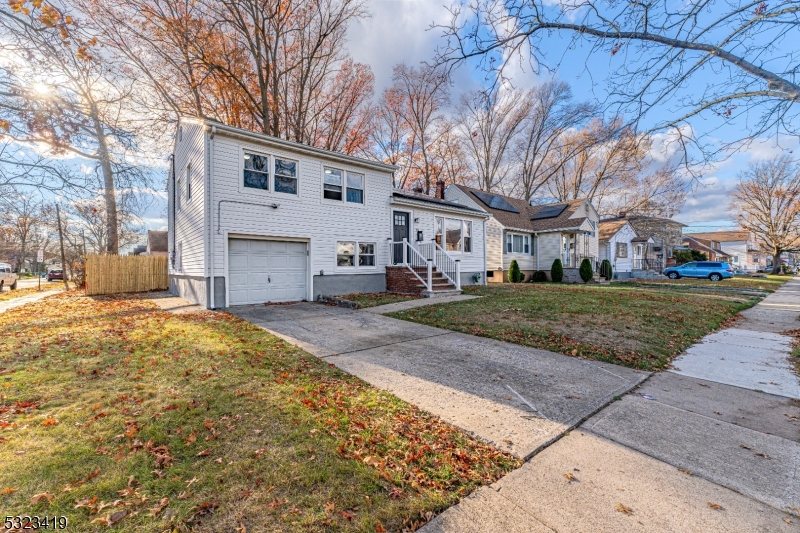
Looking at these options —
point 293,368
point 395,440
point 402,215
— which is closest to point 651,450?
point 395,440

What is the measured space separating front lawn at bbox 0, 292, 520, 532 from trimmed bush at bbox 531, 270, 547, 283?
20.7m

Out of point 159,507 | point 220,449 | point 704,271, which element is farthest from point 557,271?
point 159,507

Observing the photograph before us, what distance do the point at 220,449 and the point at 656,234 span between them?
42179 millimetres

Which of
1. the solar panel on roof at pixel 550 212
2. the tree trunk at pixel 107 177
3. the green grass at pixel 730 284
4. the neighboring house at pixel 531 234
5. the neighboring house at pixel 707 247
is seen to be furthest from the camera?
the neighboring house at pixel 707 247

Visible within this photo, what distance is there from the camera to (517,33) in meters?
4.90

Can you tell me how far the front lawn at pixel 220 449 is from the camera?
1946 mm

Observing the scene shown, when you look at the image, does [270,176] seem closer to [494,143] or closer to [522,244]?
[522,244]

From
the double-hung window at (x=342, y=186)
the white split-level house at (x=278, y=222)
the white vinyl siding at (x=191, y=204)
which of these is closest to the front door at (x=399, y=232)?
the white split-level house at (x=278, y=222)

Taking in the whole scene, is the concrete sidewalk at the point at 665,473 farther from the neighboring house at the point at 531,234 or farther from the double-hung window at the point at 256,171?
the neighboring house at the point at 531,234

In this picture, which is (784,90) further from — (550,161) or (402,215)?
(550,161)

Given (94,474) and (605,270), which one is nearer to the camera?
(94,474)

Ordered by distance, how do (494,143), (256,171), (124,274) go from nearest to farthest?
(256,171) → (124,274) → (494,143)

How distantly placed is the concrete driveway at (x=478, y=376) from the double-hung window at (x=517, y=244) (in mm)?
15896

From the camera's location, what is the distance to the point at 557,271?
21.3 meters
